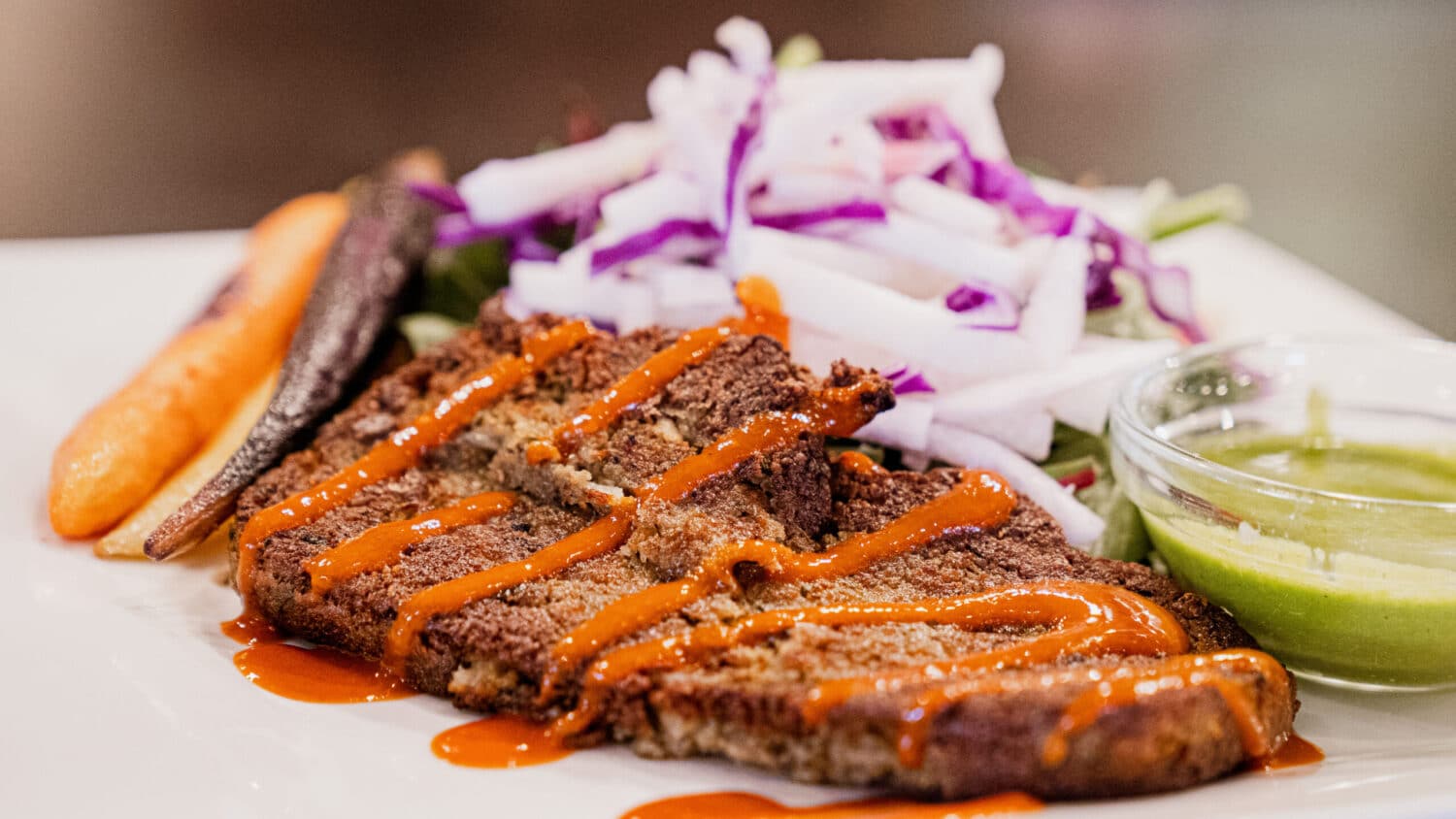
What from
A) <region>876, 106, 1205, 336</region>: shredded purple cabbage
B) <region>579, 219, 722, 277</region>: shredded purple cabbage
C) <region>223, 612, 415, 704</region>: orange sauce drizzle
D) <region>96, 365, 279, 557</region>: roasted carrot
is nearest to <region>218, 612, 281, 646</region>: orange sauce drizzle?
<region>223, 612, 415, 704</region>: orange sauce drizzle

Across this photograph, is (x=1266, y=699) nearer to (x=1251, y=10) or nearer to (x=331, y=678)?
(x=331, y=678)

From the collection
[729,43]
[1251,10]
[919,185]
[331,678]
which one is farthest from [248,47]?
[1251,10]

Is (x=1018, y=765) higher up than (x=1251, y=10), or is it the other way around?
(x=1251, y=10)

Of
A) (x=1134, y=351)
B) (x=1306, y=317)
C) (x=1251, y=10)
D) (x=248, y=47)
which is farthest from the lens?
(x=1251, y=10)

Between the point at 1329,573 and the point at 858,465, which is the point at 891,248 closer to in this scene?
→ the point at 858,465

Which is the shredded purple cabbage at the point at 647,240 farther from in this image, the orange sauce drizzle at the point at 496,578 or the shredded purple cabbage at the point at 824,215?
the orange sauce drizzle at the point at 496,578

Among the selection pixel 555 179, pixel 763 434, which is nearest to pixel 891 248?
pixel 763 434

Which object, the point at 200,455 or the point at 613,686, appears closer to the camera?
the point at 613,686
